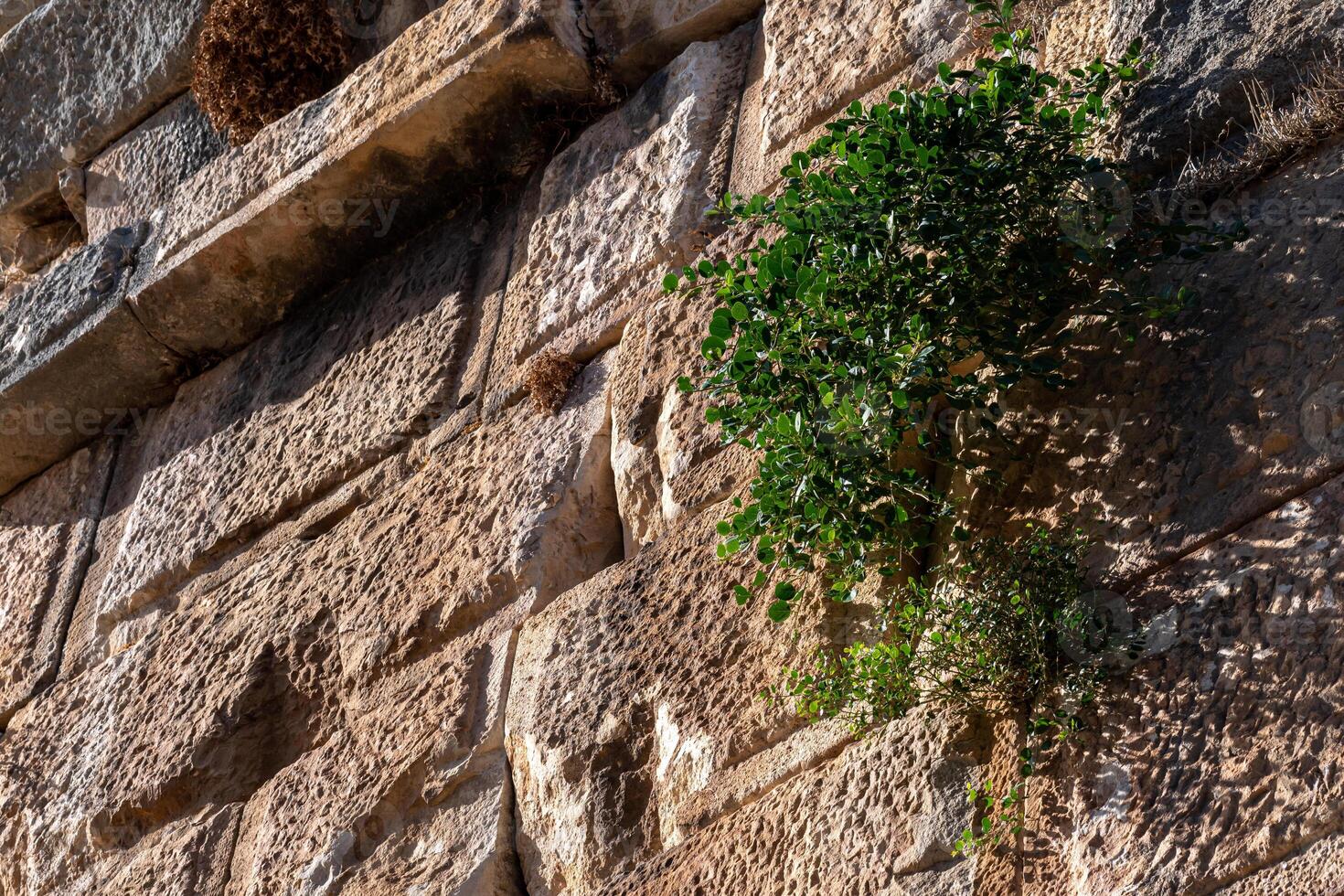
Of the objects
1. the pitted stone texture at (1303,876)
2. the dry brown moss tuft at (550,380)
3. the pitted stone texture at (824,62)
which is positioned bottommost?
the pitted stone texture at (1303,876)

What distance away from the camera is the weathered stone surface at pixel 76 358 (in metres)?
4.60

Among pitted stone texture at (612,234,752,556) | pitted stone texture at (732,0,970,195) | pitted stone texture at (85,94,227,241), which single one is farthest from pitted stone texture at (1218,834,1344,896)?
pitted stone texture at (85,94,227,241)

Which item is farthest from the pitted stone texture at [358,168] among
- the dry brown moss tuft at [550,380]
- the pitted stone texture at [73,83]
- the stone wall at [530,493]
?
the dry brown moss tuft at [550,380]

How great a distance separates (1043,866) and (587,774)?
967 millimetres

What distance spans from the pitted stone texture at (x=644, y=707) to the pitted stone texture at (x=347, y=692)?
0.10 metres

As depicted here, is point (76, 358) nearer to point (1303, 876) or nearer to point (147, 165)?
point (147, 165)

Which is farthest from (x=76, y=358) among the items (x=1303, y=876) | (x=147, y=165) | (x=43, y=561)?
(x=1303, y=876)

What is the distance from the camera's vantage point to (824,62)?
359cm

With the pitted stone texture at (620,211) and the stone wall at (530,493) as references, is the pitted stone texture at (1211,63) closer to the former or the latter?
the stone wall at (530,493)

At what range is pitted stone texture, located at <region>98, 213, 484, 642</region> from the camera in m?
4.00

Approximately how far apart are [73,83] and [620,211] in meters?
2.22

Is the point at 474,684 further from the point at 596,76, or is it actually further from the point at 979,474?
the point at 596,76

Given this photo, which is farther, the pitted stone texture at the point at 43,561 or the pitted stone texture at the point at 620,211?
the pitted stone texture at the point at 43,561

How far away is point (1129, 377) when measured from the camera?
2.60 m
